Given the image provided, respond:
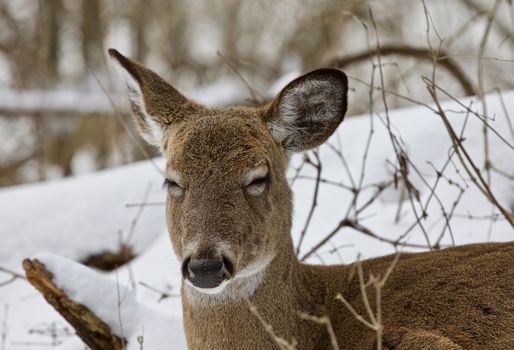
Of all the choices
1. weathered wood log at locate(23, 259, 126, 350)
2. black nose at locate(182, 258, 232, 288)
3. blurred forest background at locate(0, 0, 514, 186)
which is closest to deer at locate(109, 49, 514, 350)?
black nose at locate(182, 258, 232, 288)

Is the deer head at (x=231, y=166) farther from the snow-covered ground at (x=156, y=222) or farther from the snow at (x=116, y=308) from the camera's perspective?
the snow at (x=116, y=308)

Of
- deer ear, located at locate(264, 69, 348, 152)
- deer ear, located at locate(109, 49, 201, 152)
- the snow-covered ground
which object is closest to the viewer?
deer ear, located at locate(264, 69, 348, 152)

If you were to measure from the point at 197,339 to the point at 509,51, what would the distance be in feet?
32.8

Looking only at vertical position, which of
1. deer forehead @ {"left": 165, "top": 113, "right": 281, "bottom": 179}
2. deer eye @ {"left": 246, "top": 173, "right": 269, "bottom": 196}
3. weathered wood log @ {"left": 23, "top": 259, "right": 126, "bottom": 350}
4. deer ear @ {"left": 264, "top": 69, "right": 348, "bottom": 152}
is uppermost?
deer ear @ {"left": 264, "top": 69, "right": 348, "bottom": 152}

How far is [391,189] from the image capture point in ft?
20.1

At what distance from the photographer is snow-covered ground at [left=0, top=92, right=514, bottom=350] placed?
469 centimetres

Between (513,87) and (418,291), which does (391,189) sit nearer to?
(418,291)

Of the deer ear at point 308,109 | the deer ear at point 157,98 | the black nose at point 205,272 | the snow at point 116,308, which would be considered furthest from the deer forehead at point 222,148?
the snow at point 116,308

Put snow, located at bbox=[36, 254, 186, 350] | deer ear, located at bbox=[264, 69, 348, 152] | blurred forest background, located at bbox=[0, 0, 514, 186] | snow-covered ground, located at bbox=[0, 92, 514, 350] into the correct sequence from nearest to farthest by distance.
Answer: deer ear, located at bbox=[264, 69, 348, 152], snow, located at bbox=[36, 254, 186, 350], snow-covered ground, located at bbox=[0, 92, 514, 350], blurred forest background, located at bbox=[0, 0, 514, 186]

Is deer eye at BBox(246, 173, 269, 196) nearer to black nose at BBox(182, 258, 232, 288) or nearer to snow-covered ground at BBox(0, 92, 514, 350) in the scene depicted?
black nose at BBox(182, 258, 232, 288)

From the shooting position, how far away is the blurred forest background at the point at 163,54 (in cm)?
1203

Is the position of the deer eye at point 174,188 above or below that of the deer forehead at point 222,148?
below

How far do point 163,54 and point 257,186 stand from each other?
43.1ft

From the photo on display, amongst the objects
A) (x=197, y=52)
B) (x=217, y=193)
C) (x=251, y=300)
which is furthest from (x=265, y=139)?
(x=197, y=52)
